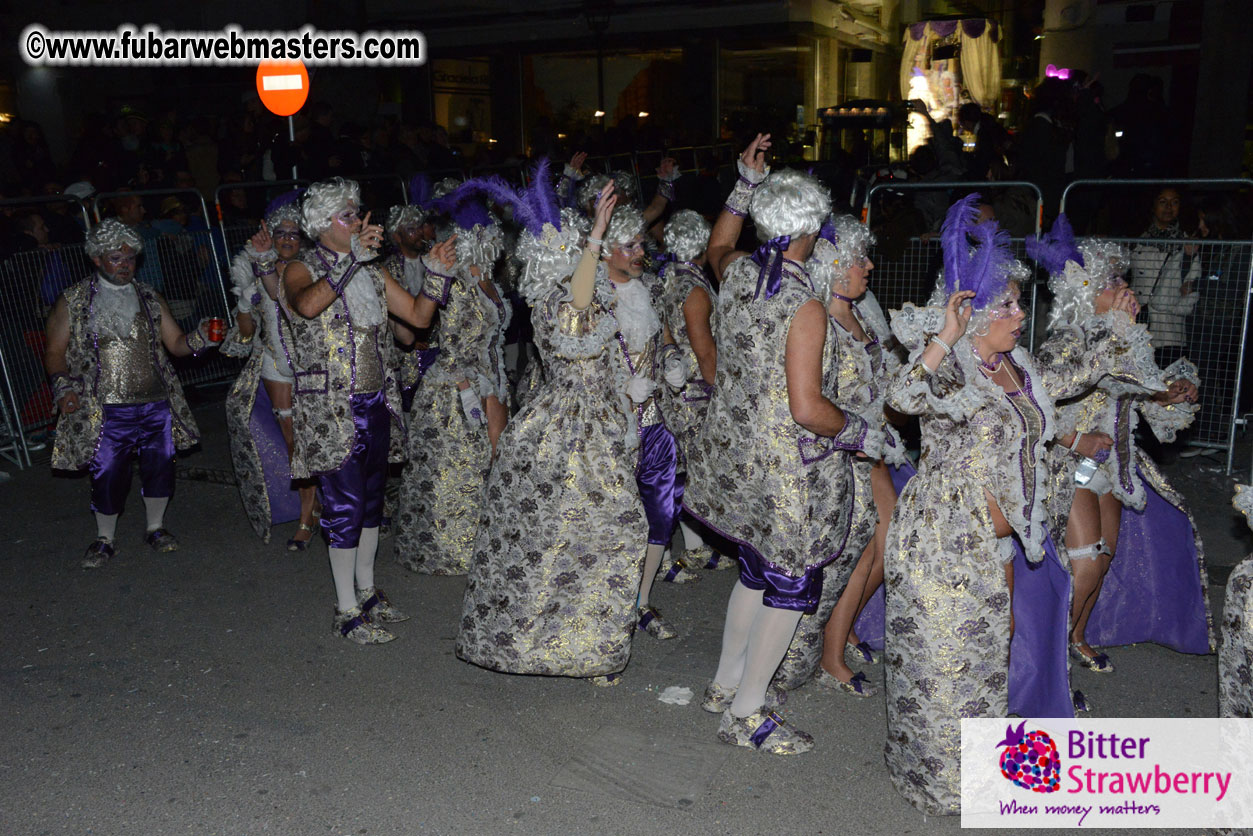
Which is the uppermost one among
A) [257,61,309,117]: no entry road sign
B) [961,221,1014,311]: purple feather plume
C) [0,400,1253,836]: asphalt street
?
[257,61,309,117]: no entry road sign

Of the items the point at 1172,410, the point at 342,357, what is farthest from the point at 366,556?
the point at 1172,410

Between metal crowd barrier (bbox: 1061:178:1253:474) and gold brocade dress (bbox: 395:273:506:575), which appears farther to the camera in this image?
metal crowd barrier (bbox: 1061:178:1253:474)

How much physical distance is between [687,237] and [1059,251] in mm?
1654

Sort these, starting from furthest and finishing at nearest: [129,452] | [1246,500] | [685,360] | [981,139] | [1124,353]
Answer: [981,139]
[129,452]
[685,360]
[1124,353]
[1246,500]

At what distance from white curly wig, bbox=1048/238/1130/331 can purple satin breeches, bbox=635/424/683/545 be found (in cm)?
170

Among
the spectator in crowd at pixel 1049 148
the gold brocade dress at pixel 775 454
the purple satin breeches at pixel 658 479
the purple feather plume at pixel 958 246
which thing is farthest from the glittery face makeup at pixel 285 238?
the spectator in crowd at pixel 1049 148

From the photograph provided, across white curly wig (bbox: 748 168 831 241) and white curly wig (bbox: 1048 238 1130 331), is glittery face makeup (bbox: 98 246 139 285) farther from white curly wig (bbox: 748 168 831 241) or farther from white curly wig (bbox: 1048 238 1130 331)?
white curly wig (bbox: 1048 238 1130 331)

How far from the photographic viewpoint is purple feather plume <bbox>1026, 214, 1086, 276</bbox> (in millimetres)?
4156

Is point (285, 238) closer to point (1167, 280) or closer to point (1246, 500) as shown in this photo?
point (1246, 500)

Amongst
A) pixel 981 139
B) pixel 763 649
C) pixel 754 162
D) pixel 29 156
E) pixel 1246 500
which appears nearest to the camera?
pixel 1246 500

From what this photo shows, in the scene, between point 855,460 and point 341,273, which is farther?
point 341,273

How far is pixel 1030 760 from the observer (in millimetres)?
3447

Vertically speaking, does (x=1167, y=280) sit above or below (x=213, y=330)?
above

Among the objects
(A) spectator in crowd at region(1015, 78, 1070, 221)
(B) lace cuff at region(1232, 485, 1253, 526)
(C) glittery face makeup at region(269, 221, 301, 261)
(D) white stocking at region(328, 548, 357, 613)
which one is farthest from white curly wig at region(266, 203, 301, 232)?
(A) spectator in crowd at region(1015, 78, 1070, 221)
